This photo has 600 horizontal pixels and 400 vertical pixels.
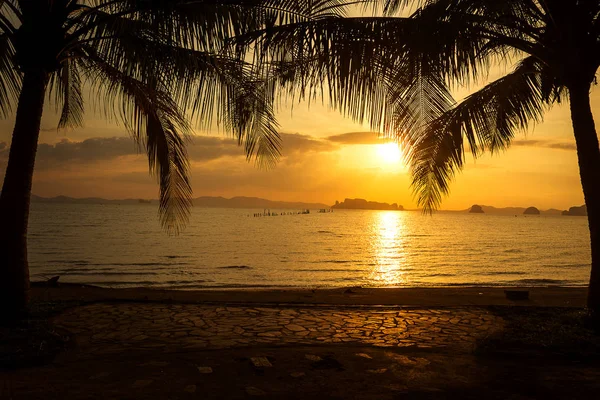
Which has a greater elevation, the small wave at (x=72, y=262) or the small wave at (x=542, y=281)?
the small wave at (x=542, y=281)

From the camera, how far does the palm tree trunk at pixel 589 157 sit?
6875 mm

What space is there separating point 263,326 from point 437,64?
14.9 ft

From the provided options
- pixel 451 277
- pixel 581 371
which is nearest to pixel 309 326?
pixel 581 371

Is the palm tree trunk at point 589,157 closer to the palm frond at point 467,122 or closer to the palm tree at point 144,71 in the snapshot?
the palm frond at point 467,122

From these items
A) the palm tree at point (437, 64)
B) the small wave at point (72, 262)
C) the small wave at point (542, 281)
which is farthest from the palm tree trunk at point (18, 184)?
the small wave at point (72, 262)

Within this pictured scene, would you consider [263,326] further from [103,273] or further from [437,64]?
[103,273]

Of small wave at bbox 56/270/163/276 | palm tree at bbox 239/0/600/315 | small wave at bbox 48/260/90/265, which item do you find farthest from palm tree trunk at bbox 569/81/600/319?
small wave at bbox 48/260/90/265

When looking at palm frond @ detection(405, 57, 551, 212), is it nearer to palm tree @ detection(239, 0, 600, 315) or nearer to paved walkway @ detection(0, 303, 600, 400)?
palm tree @ detection(239, 0, 600, 315)

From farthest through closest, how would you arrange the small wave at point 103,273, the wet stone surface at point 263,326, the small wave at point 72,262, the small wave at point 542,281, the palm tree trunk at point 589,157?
the small wave at point 72,262
the small wave at point 103,273
the small wave at point 542,281
the palm tree trunk at point 589,157
the wet stone surface at point 263,326

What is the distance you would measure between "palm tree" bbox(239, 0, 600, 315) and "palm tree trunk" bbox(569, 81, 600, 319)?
0.01 metres

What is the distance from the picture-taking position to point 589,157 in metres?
6.88

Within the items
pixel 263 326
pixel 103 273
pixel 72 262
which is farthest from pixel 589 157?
pixel 72 262

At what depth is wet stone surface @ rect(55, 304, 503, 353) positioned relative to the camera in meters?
6.22

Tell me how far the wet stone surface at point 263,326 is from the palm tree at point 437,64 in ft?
6.48
